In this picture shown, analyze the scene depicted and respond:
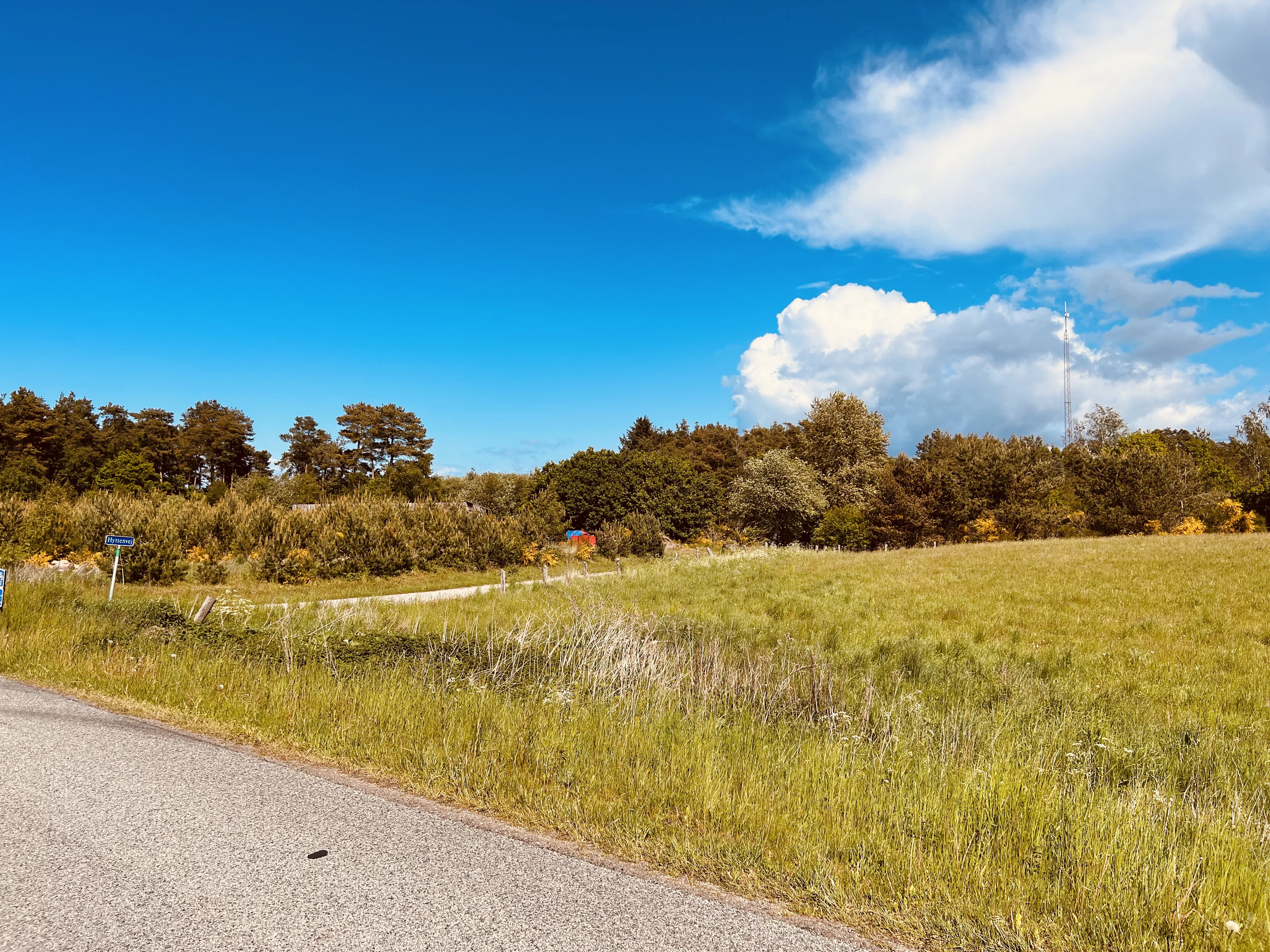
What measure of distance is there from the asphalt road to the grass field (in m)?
0.49

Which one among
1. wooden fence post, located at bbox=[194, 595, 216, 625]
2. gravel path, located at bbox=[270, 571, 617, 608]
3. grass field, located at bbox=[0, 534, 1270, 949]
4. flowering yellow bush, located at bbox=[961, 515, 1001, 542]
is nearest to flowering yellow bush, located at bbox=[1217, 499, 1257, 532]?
flowering yellow bush, located at bbox=[961, 515, 1001, 542]

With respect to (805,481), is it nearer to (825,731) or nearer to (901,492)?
(901,492)

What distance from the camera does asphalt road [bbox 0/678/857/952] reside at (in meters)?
3.31

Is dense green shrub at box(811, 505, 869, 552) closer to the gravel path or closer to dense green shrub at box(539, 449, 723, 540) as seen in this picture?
dense green shrub at box(539, 449, 723, 540)

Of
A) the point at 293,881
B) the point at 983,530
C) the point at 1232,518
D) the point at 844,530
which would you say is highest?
the point at 1232,518

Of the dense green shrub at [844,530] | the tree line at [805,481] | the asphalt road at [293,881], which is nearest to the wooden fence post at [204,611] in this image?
the asphalt road at [293,881]

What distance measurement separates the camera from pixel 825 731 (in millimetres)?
7988

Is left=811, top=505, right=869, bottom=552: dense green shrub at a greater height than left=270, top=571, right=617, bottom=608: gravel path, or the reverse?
left=811, top=505, right=869, bottom=552: dense green shrub

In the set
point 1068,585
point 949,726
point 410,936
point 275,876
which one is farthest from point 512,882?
point 1068,585

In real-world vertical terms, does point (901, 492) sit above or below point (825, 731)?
above

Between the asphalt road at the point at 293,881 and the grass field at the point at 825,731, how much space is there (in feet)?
1.61

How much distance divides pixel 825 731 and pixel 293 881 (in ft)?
19.7

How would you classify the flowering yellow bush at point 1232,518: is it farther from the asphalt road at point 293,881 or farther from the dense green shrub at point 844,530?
the asphalt road at point 293,881

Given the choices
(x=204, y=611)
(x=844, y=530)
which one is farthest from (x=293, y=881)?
(x=844, y=530)
